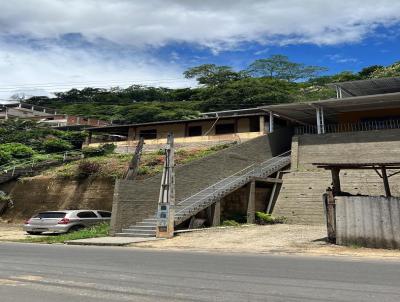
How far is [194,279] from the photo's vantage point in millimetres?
8391

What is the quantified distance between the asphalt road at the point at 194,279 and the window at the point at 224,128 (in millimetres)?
27581

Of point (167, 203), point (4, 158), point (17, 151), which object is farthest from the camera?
point (17, 151)

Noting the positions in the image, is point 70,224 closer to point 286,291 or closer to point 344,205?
point 344,205

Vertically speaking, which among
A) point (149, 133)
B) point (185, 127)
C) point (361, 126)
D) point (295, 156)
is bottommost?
point (295, 156)

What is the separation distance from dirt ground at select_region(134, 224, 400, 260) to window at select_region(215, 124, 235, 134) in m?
18.4

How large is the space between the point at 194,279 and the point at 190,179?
15626 mm

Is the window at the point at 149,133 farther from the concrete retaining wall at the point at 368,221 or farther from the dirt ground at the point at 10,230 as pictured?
the concrete retaining wall at the point at 368,221

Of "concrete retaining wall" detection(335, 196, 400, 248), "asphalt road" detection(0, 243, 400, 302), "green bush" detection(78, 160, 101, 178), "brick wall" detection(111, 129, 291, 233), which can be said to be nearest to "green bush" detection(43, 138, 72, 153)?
"green bush" detection(78, 160, 101, 178)

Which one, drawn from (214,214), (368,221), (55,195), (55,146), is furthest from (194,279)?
Result: (55,146)

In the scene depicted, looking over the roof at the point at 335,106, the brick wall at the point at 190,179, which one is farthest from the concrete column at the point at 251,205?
the roof at the point at 335,106

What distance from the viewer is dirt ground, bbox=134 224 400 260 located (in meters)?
14.0

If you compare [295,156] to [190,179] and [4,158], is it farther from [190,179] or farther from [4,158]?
[4,158]

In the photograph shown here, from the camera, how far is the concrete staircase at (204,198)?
20281 millimetres

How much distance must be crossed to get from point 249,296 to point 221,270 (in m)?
3.04
